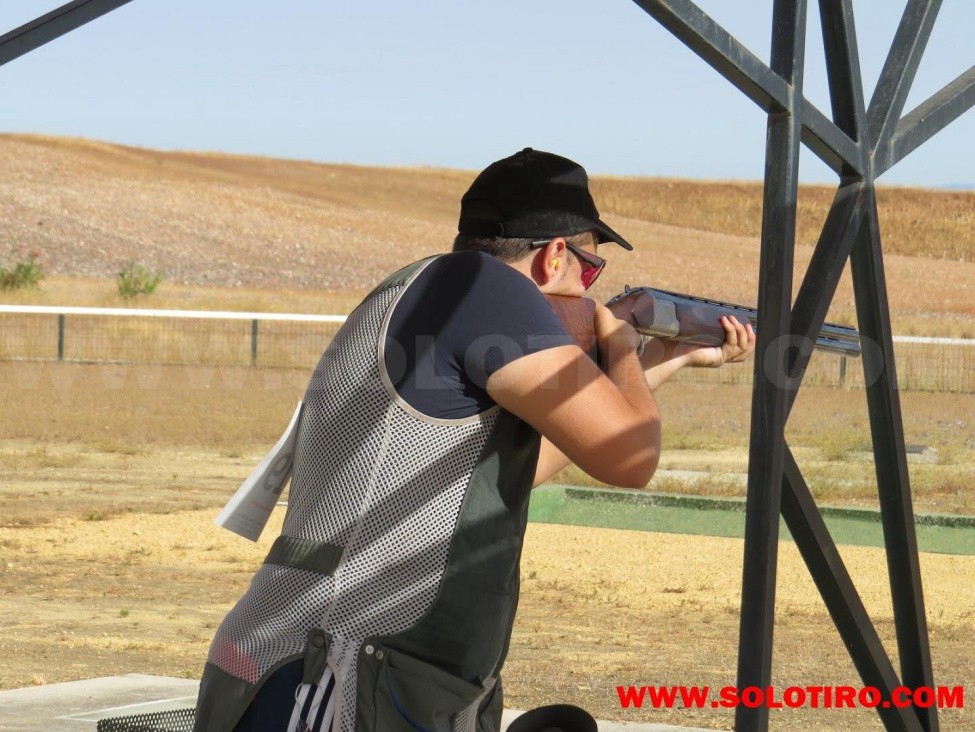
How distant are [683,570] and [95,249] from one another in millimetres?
35546

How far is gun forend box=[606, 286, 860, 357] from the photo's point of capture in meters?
3.14

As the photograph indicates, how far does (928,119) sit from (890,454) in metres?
0.71

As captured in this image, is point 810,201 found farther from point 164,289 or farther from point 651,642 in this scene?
point 651,642

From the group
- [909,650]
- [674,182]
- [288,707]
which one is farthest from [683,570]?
[674,182]

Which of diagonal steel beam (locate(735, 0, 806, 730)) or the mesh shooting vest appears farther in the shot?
diagonal steel beam (locate(735, 0, 806, 730))

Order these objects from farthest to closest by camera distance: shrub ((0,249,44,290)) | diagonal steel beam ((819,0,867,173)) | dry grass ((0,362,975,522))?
shrub ((0,249,44,290)) < dry grass ((0,362,975,522)) < diagonal steel beam ((819,0,867,173))

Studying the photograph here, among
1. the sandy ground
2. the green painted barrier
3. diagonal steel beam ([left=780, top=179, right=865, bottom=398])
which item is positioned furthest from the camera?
the green painted barrier

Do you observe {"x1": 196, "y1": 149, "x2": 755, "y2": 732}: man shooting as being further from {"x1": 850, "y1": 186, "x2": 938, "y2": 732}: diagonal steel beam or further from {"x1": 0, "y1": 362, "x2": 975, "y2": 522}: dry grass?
{"x1": 0, "y1": 362, "x2": 975, "y2": 522}: dry grass

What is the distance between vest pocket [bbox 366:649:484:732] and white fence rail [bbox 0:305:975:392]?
871 inches

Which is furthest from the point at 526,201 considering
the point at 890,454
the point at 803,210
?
the point at 803,210

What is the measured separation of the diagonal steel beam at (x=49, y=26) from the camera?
7.60 ft

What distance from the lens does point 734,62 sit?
2.56m

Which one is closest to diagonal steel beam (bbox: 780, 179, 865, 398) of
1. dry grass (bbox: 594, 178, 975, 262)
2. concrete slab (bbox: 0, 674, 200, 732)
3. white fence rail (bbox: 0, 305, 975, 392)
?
concrete slab (bbox: 0, 674, 200, 732)

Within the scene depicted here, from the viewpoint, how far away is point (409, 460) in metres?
2.13
